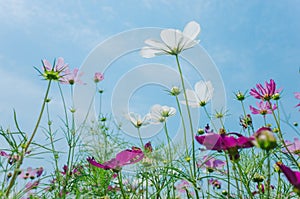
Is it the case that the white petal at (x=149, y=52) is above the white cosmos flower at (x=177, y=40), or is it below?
below

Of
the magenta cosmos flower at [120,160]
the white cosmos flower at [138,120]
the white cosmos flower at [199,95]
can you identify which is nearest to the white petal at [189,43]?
the white cosmos flower at [199,95]

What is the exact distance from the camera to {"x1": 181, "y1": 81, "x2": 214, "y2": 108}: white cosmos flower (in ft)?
3.85

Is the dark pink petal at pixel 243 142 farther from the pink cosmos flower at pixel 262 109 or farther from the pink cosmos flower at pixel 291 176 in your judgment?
the pink cosmos flower at pixel 262 109

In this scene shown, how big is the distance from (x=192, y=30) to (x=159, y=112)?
15.5 inches

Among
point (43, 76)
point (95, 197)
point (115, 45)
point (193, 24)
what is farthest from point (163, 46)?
point (95, 197)

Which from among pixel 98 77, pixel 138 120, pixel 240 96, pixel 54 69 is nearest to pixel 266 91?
pixel 240 96

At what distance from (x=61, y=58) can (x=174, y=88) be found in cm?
41

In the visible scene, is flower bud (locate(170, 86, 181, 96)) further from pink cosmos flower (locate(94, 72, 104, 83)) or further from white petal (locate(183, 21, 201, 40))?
pink cosmos flower (locate(94, 72, 104, 83))

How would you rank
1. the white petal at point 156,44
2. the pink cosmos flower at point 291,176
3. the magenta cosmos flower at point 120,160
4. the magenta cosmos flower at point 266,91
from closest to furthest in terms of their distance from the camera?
the pink cosmos flower at point 291,176
the magenta cosmos flower at point 120,160
the white petal at point 156,44
the magenta cosmos flower at point 266,91

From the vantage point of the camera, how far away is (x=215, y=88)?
1.09 metres

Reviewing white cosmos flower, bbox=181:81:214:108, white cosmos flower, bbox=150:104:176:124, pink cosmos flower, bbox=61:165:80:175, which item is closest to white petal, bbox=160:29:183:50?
white cosmos flower, bbox=181:81:214:108

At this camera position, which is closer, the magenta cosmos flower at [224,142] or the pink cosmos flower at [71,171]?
the magenta cosmos flower at [224,142]

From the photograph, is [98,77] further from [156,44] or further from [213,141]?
[213,141]

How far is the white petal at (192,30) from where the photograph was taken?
967 millimetres
